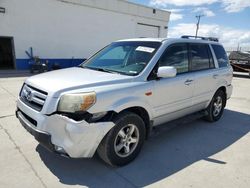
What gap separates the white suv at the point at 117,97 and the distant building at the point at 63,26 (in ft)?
41.7

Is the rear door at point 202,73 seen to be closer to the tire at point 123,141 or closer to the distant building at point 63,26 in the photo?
the tire at point 123,141

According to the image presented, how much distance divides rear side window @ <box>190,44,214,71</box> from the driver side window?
24 cm

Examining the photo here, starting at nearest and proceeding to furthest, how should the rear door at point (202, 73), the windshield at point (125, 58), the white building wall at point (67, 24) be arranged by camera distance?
the windshield at point (125, 58), the rear door at point (202, 73), the white building wall at point (67, 24)

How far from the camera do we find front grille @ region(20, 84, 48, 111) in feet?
9.62

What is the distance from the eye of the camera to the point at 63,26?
55.6 ft

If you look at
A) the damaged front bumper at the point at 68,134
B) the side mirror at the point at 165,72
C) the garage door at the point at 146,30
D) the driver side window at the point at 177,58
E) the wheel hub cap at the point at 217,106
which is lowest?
the wheel hub cap at the point at 217,106

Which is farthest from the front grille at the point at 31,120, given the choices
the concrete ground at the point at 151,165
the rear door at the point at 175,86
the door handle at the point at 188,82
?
the door handle at the point at 188,82

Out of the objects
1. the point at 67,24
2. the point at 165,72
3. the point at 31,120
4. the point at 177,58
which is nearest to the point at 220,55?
the point at 177,58

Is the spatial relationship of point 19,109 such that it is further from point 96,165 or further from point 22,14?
point 22,14

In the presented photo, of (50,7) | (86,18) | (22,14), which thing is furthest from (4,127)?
(86,18)

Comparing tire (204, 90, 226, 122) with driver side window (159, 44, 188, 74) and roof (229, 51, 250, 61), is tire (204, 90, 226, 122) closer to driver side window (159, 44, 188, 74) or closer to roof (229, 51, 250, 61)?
driver side window (159, 44, 188, 74)

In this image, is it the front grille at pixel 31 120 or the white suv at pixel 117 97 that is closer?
the white suv at pixel 117 97

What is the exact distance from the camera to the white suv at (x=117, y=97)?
275 cm

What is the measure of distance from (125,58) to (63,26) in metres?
14.5
